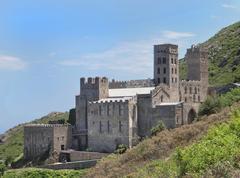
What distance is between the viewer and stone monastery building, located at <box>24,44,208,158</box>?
7312 centimetres

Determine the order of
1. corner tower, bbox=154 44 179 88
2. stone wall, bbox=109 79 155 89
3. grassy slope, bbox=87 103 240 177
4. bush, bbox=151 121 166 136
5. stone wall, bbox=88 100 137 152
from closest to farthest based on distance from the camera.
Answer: grassy slope, bbox=87 103 240 177 → bush, bbox=151 121 166 136 → stone wall, bbox=88 100 137 152 → corner tower, bbox=154 44 179 88 → stone wall, bbox=109 79 155 89

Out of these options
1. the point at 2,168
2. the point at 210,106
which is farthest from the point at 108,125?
the point at 210,106

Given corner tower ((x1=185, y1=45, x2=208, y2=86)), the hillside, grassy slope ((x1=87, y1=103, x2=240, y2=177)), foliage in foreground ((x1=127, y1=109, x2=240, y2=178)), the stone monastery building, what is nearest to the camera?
foliage in foreground ((x1=127, y1=109, x2=240, y2=178))

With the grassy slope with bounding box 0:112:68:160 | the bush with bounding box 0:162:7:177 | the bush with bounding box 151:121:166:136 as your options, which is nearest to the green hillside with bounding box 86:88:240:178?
the bush with bounding box 151:121:166:136

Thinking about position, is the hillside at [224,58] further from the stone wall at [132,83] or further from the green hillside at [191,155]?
the green hillside at [191,155]

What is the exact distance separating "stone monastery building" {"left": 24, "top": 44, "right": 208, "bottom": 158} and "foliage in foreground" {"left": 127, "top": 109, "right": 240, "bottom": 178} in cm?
4464

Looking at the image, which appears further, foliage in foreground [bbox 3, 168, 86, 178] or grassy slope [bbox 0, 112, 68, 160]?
grassy slope [bbox 0, 112, 68, 160]

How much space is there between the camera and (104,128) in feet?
247

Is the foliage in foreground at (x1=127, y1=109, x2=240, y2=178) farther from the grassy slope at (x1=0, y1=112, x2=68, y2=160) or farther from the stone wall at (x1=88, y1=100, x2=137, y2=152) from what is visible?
the grassy slope at (x1=0, y1=112, x2=68, y2=160)

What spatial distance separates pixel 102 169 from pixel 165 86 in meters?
39.3

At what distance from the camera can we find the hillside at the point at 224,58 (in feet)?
357

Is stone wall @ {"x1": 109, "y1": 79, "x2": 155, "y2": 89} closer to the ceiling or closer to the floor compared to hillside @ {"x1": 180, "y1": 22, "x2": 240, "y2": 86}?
closer to the floor

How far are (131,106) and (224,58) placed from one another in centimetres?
5467

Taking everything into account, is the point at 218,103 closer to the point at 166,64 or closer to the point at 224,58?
the point at 166,64
